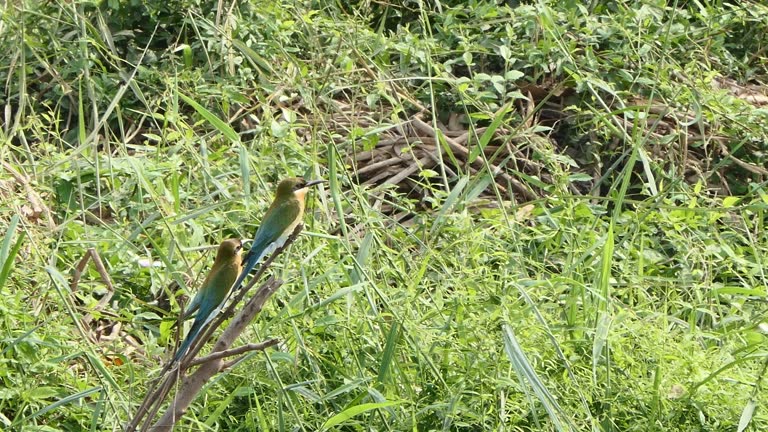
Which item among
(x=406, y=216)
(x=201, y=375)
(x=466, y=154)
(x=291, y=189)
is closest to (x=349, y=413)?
(x=201, y=375)

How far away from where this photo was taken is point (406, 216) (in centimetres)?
405

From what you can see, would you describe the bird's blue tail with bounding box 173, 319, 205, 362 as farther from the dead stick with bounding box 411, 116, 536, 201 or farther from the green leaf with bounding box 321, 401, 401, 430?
the dead stick with bounding box 411, 116, 536, 201

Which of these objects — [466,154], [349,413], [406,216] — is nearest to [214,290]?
[349,413]

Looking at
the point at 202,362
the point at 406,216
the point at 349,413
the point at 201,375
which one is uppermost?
the point at 202,362

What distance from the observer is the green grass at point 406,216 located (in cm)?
287

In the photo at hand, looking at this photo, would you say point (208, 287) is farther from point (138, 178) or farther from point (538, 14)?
point (538, 14)

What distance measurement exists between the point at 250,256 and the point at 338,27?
211 centimetres

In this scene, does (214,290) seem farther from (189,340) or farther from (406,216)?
(406,216)

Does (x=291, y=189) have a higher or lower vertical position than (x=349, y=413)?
higher

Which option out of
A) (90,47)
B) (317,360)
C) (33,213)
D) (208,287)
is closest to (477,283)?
(317,360)

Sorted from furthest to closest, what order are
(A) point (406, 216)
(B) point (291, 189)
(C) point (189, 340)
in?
(A) point (406, 216)
(B) point (291, 189)
(C) point (189, 340)

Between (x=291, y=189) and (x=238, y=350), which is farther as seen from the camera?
(x=291, y=189)

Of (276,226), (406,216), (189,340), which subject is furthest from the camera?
(406,216)

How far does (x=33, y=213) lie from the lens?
3.72 m
